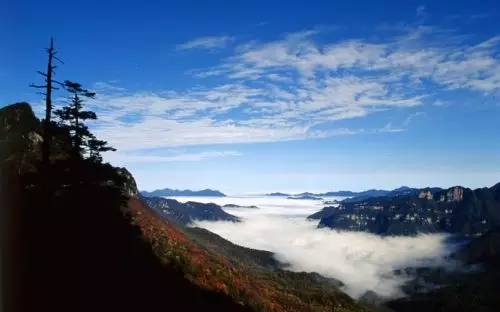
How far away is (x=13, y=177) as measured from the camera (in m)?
46.8

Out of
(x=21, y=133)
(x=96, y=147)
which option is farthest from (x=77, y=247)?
(x=21, y=133)

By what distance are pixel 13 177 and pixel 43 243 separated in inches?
418

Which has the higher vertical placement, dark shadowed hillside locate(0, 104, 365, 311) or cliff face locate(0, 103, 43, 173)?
cliff face locate(0, 103, 43, 173)

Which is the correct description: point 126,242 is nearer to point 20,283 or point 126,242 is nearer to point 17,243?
point 17,243

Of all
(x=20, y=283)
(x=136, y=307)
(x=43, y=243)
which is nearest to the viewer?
(x=20, y=283)

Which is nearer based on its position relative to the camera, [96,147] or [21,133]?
[96,147]

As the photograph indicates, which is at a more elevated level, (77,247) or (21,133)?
(21,133)

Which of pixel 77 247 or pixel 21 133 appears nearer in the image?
pixel 77 247

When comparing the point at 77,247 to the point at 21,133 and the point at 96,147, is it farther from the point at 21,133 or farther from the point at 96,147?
the point at 21,133

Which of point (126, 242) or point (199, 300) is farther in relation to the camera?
point (199, 300)

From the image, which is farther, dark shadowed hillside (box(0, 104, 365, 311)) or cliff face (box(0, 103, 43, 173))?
cliff face (box(0, 103, 43, 173))

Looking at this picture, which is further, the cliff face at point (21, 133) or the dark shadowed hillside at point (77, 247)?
the cliff face at point (21, 133)

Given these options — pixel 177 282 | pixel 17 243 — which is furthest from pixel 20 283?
pixel 177 282

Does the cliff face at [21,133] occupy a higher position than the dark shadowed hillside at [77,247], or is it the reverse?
the cliff face at [21,133]
